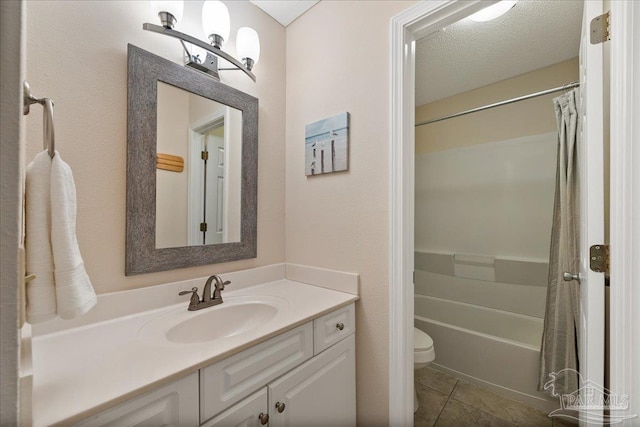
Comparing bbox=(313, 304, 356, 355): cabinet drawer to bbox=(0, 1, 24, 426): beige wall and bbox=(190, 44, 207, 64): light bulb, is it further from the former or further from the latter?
bbox=(190, 44, 207, 64): light bulb

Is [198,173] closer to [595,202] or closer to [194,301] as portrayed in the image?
[194,301]

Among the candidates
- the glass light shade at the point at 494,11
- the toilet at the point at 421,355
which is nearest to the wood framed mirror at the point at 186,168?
the toilet at the point at 421,355

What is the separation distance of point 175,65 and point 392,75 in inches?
37.7

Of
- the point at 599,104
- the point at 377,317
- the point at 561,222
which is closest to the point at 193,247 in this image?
the point at 377,317

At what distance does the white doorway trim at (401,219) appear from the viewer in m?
1.13

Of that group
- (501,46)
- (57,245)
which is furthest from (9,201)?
(501,46)

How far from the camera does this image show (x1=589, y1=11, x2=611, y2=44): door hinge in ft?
2.59

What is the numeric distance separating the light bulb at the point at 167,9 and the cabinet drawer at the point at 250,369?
127 cm

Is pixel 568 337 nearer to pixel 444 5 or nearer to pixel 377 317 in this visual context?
pixel 377 317

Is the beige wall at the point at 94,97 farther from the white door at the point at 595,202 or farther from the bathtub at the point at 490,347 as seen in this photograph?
the bathtub at the point at 490,347

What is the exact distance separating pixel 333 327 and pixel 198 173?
3.11 feet

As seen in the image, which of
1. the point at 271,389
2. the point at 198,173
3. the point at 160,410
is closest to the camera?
the point at 160,410

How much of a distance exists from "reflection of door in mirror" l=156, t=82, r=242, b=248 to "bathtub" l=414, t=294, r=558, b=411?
1723 mm

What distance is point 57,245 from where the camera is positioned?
508mm
